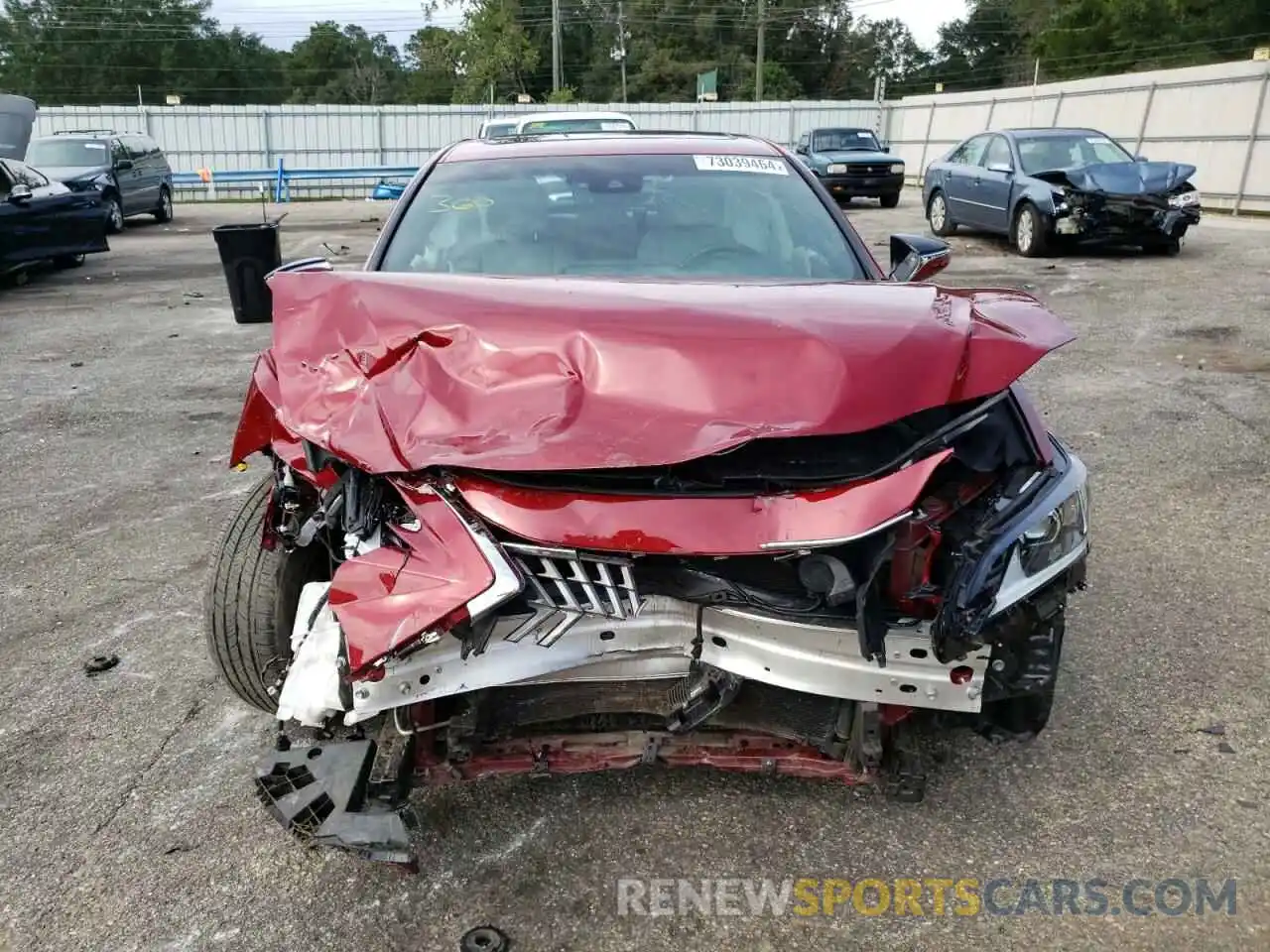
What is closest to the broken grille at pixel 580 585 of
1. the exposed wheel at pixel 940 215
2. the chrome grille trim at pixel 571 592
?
the chrome grille trim at pixel 571 592

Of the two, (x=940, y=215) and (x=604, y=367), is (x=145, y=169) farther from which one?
(x=604, y=367)

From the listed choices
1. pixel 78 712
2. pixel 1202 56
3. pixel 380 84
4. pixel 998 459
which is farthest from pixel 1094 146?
pixel 380 84

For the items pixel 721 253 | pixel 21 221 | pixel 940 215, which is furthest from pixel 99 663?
pixel 940 215

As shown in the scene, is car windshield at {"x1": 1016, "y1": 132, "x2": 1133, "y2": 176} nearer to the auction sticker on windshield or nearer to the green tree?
the auction sticker on windshield

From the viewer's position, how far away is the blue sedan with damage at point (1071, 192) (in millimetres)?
11219

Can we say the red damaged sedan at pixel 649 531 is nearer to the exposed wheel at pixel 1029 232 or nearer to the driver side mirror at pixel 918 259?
the driver side mirror at pixel 918 259

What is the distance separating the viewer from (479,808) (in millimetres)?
2691

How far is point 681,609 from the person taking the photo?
2240 mm

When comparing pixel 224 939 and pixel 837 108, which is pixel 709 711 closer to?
pixel 224 939

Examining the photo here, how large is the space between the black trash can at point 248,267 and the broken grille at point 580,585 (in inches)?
62.5

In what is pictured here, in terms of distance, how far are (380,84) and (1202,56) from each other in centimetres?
5344

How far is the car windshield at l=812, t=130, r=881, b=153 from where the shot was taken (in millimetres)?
20188

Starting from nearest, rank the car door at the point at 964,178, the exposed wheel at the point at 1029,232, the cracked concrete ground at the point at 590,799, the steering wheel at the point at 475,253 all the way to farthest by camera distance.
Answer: the cracked concrete ground at the point at 590,799 < the steering wheel at the point at 475,253 < the exposed wheel at the point at 1029,232 < the car door at the point at 964,178

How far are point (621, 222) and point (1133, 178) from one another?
9622 mm
